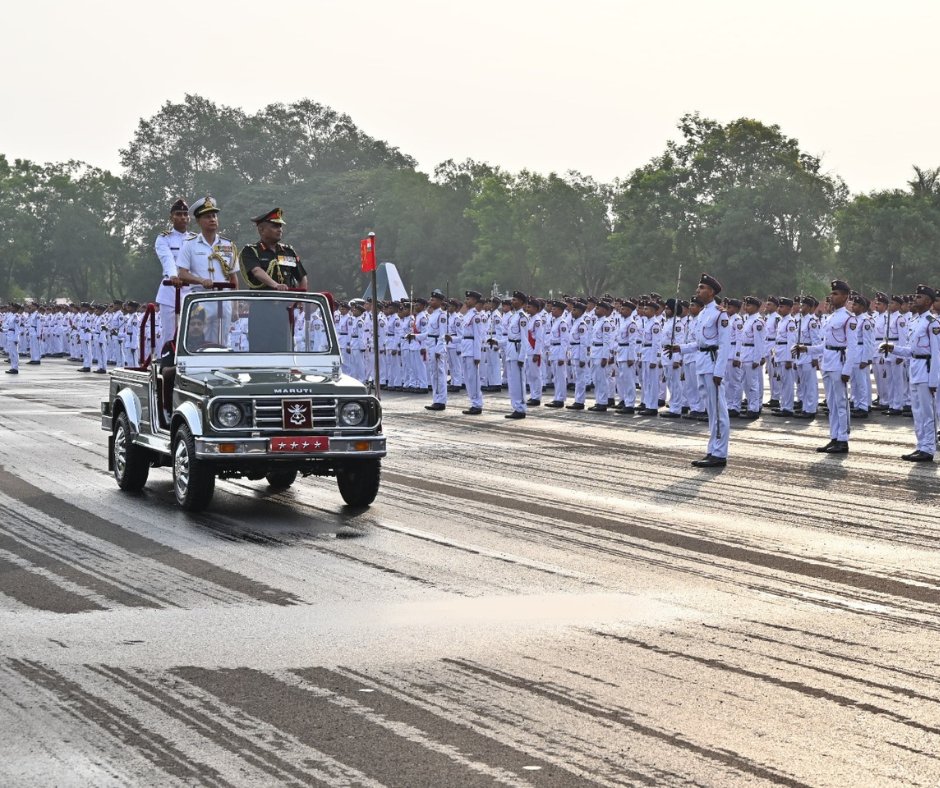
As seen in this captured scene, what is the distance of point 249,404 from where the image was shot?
12.3m

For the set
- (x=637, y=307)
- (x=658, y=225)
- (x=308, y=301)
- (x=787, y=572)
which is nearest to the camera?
(x=787, y=572)

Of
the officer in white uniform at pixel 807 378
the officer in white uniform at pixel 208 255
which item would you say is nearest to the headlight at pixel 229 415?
the officer in white uniform at pixel 208 255

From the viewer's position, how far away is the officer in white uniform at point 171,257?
14.3 m

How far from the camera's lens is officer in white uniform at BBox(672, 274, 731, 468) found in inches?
676

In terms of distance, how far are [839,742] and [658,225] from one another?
66.9m

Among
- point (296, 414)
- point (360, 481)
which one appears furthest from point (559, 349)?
point (296, 414)

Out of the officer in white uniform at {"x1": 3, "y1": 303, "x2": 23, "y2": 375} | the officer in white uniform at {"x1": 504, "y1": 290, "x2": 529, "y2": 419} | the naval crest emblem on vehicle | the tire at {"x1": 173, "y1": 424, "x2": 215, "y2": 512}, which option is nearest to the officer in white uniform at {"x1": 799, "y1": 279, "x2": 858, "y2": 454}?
the officer in white uniform at {"x1": 504, "y1": 290, "x2": 529, "y2": 419}

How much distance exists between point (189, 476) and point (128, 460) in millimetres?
1884

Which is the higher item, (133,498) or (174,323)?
(174,323)

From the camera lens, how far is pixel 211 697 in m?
6.65

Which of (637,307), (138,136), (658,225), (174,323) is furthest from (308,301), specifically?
(138,136)

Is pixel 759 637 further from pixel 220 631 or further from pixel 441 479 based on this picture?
pixel 441 479

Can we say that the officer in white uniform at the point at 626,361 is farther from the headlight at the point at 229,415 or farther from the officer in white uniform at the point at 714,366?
the headlight at the point at 229,415

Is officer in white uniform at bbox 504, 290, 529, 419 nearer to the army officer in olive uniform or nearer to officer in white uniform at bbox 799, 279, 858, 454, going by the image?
officer in white uniform at bbox 799, 279, 858, 454
